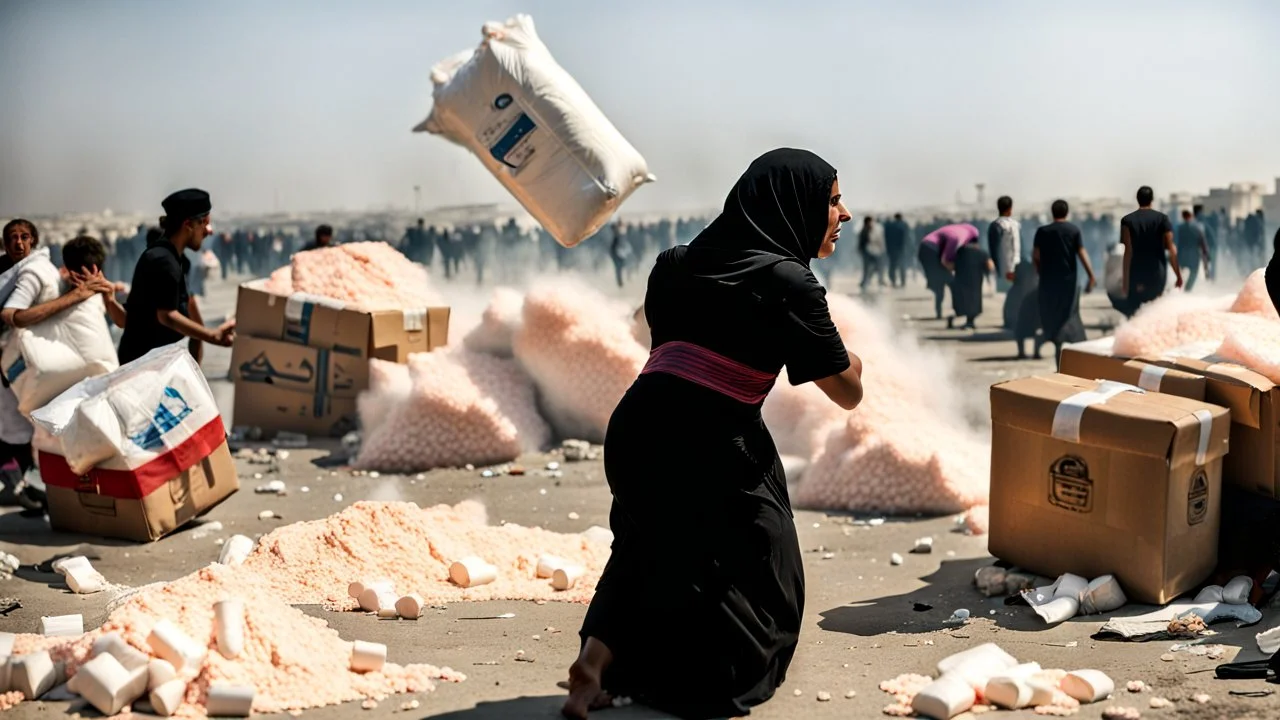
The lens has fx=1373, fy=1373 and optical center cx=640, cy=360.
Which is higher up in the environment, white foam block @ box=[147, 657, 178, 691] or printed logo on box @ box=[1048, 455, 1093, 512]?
printed logo on box @ box=[1048, 455, 1093, 512]

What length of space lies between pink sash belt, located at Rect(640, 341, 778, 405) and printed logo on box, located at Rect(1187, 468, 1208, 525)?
1564mm

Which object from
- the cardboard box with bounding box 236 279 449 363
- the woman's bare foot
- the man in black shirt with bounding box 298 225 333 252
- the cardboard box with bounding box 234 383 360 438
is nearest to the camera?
the woman's bare foot

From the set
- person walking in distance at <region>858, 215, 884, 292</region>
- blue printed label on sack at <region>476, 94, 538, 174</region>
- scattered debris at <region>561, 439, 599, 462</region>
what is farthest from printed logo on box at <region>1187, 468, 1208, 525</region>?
person walking in distance at <region>858, 215, 884, 292</region>

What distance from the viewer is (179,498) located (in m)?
5.37

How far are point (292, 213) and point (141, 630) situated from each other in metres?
20.2

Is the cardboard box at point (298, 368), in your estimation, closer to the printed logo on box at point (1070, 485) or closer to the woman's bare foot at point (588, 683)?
the printed logo on box at point (1070, 485)

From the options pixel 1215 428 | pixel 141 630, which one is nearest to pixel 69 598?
pixel 141 630

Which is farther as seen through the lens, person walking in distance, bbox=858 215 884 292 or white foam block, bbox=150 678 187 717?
person walking in distance, bbox=858 215 884 292

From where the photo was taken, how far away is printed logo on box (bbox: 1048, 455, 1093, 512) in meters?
4.14

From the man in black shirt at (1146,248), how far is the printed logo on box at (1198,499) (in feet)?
16.7

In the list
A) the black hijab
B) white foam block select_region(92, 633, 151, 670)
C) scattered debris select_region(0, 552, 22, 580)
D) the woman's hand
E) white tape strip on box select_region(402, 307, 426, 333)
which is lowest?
scattered debris select_region(0, 552, 22, 580)

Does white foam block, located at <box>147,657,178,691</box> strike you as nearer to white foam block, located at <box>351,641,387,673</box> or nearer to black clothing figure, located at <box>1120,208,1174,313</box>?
white foam block, located at <box>351,641,387,673</box>

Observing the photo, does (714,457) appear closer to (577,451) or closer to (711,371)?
(711,371)

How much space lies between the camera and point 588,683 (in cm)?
308
